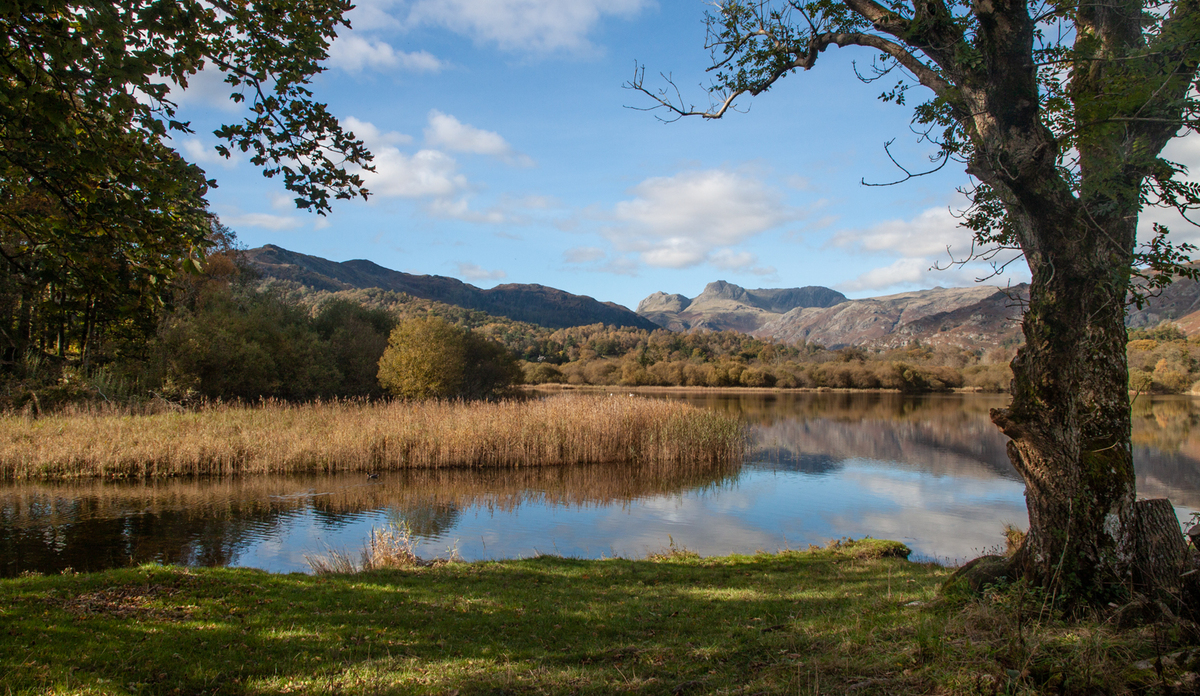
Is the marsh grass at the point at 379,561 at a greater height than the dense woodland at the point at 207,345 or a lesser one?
lesser

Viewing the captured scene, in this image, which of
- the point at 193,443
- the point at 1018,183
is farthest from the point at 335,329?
the point at 1018,183

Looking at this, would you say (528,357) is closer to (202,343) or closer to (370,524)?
(202,343)

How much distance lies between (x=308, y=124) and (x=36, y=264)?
7.77 feet

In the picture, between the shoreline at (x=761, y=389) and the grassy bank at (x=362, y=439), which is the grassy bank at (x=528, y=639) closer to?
the grassy bank at (x=362, y=439)

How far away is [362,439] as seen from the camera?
717 inches

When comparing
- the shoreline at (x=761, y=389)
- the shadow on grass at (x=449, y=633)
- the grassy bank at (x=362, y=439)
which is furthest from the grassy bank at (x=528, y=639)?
the shoreline at (x=761, y=389)

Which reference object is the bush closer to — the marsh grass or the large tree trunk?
the marsh grass

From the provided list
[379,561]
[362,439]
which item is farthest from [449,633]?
[362,439]

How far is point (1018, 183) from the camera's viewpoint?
4.42 m

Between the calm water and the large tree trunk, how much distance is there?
20.6ft

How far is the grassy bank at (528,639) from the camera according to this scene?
3.42 m

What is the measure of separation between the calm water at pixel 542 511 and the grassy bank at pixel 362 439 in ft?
Result: 3.04

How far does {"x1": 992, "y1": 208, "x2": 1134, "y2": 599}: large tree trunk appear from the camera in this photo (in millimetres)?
4281

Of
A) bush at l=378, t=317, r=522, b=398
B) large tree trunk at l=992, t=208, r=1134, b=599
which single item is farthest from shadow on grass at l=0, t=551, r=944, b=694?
bush at l=378, t=317, r=522, b=398
